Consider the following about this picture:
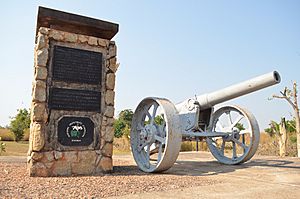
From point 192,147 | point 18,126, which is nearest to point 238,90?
point 192,147

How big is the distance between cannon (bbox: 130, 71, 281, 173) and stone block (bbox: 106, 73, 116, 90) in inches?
35.8

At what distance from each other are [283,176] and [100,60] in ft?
14.0

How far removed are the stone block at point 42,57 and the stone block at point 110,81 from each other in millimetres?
1282

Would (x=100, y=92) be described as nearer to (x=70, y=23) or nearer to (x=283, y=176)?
(x=70, y=23)

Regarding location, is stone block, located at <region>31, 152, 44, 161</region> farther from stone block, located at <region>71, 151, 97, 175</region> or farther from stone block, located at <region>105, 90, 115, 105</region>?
stone block, located at <region>105, 90, 115, 105</region>

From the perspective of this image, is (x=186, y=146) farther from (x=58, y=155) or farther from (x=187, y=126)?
(x=58, y=155)

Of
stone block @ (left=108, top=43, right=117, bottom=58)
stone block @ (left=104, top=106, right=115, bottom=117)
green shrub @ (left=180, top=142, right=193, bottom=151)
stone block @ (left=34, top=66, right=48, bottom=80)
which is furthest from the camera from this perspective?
green shrub @ (left=180, top=142, right=193, bottom=151)

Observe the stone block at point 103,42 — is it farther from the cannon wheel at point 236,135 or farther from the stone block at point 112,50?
the cannon wheel at point 236,135

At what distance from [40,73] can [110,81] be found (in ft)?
4.62

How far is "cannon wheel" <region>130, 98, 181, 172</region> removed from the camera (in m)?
5.62

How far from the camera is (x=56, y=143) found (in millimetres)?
5422

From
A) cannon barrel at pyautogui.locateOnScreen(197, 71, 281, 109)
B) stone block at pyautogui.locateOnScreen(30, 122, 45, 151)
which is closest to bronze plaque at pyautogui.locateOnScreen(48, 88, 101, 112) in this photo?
stone block at pyautogui.locateOnScreen(30, 122, 45, 151)

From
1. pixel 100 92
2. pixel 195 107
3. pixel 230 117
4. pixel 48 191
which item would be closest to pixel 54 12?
pixel 100 92

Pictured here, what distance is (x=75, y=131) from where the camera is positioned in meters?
5.59
